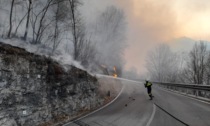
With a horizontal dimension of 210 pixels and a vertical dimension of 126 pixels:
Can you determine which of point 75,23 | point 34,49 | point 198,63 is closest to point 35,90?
point 34,49

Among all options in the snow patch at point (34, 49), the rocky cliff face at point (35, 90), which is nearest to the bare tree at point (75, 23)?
the snow patch at point (34, 49)

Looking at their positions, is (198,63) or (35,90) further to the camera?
(198,63)

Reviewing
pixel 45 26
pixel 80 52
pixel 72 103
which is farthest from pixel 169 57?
pixel 72 103

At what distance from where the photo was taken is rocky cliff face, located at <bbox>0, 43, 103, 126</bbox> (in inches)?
288

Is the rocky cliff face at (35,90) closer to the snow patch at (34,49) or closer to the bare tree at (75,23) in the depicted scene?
the snow patch at (34,49)

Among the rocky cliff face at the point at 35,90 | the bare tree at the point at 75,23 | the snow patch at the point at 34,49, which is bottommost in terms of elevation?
the rocky cliff face at the point at 35,90

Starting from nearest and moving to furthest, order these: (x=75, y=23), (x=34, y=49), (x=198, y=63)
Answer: (x=34, y=49)
(x=75, y=23)
(x=198, y=63)

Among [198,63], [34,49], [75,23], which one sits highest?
[75,23]

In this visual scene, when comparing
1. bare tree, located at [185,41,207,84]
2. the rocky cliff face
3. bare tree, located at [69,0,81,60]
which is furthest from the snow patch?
bare tree, located at [185,41,207,84]

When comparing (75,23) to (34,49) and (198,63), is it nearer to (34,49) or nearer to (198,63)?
(34,49)

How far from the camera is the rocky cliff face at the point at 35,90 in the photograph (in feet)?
24.0

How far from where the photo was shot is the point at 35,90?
8.66m

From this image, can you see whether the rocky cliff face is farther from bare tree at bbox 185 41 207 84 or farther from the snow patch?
Answer: bare tree at bbox 185 41 207 84

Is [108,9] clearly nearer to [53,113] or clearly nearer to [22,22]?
[22,22]
